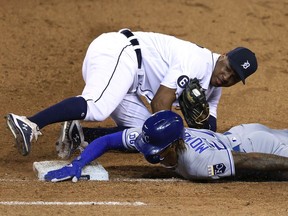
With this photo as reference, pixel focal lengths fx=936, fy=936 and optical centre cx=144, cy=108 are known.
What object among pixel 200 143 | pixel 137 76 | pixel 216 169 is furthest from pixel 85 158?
pixel 137 76

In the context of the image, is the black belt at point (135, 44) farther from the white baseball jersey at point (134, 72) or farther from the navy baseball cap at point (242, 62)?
the navy baseball cap at point (242, 62)

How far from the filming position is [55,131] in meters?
9.44

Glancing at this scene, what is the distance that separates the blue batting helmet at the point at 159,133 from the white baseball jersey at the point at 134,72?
2.77ft

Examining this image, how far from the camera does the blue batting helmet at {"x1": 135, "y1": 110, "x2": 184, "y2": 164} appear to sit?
272 inches

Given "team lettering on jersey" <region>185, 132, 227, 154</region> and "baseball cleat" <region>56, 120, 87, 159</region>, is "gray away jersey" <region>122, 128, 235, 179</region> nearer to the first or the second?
"team lettering on jersey" <region>185, 132, 227, 154</region>

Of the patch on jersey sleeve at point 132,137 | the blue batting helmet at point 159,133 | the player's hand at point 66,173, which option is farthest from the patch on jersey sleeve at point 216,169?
the player's hand at point 66,173

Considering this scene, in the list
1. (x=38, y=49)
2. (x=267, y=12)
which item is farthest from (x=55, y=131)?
(x=267, y=12)

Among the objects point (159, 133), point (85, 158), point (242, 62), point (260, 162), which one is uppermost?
point (242, 62)

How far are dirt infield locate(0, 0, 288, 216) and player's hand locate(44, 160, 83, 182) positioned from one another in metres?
0.07

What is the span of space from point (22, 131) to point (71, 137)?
35.4 inches

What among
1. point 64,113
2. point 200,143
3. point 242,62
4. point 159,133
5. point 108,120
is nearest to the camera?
point 159,133

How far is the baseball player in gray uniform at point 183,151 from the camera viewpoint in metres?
6.97

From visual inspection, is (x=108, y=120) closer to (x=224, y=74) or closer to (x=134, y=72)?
(x=134, y=72)

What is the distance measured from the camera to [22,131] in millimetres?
7375
